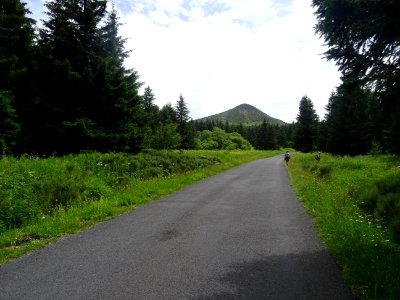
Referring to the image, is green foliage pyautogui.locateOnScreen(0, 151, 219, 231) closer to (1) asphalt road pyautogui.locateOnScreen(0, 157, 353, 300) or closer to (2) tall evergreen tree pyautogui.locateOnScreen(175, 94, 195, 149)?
(1) asphalt road pyautogui.locateOnScreen(0, 157, 353, 300)

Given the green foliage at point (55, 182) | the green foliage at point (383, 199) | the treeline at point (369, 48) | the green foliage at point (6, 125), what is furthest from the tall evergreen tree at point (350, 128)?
the treeline at point (369, 48)

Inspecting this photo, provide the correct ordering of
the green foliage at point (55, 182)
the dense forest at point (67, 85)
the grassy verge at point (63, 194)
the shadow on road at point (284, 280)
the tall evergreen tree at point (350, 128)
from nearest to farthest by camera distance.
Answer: the shadow on road at point (284, 280) → the grassy verge at point (63, 194) → the green foliage at point (55, 182) → the dense forest at point (67, 85) → the tall evergreen tree at point (350, 128)

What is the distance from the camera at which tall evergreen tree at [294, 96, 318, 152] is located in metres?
71.5

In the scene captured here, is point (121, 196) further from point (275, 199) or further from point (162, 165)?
point (162, 165)

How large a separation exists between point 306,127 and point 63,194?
67.2 meters

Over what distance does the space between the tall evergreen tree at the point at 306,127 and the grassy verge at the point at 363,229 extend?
58.7 meters

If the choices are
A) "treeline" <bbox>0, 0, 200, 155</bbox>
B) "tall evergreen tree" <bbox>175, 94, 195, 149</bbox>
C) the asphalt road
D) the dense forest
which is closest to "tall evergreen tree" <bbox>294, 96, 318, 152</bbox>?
"tall evergreen tree" <bbox>175, 94, 195, 149</bbox>

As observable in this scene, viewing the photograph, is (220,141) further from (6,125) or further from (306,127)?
(6,125)

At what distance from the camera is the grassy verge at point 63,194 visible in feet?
26.1

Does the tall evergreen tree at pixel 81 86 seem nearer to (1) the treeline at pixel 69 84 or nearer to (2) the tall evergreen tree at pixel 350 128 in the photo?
(1) the treeline at pixel 69 84

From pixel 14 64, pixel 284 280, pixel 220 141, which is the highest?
pixel 14 64

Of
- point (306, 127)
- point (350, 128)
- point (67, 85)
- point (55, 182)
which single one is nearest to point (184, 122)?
point (306, 127)

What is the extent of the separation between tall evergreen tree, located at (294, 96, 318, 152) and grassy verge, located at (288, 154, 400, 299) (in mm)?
58713

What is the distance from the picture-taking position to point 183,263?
5.99 metres
